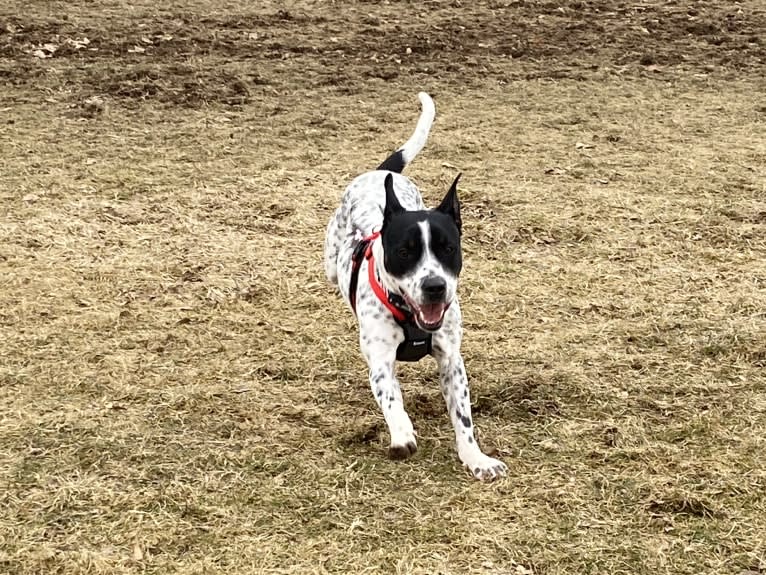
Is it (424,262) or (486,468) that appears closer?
(424,262)

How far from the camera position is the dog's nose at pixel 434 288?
3604mm

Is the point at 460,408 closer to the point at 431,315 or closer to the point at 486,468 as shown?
the point at 486,468

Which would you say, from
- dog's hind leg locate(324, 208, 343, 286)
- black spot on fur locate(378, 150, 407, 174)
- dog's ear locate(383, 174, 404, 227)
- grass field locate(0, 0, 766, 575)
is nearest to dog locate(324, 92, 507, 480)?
dog's ear locate(383, 174, 404, 227)

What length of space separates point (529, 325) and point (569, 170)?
8.85 ft

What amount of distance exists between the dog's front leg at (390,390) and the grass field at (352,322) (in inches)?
3.8

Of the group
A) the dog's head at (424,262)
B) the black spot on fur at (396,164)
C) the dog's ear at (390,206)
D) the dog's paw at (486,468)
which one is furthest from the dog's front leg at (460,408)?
the black spot on fur at (396,164)

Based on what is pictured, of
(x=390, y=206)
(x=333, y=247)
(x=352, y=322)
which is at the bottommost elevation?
Result: (x=352, y=322)

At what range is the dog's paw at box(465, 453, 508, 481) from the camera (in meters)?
3.77

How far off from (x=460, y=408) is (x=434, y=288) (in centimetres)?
57

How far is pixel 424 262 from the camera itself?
368 cm

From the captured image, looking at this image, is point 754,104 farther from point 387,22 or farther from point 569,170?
point 387,22

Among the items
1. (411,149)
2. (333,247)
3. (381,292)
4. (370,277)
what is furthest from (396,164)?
(381,292)

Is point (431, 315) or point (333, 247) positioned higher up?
point (431, 315)

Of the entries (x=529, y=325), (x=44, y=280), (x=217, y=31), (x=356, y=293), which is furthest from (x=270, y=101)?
(x=356, y=293)
